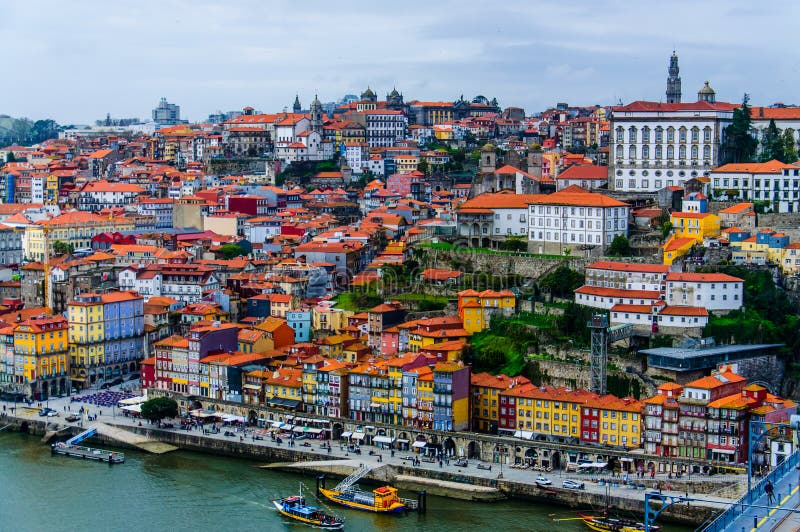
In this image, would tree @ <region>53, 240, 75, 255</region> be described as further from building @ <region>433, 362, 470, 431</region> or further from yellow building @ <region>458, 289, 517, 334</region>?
building @ <region>433, 362, 470, 431</region>

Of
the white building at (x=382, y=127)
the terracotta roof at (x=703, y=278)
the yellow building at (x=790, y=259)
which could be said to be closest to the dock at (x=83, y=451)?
the terracotta roof at (x=703, y=278)

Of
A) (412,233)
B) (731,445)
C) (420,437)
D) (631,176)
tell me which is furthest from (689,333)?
(412,233)

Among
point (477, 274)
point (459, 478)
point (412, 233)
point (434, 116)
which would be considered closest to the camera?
point (459, 478)

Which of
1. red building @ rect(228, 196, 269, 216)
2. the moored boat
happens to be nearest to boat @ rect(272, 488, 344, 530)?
the moored boat

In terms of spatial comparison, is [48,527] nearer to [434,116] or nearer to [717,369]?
[717,369]

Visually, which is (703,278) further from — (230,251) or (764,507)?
(230,251)

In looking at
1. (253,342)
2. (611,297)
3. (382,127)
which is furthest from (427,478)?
(382,127)
